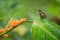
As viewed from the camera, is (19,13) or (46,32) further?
(19,13)

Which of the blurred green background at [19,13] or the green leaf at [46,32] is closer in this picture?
the green leaf at [46,32]

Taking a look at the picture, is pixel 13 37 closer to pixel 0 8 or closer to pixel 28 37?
pixel 28 37

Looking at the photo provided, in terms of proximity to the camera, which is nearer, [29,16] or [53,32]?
[53,32]

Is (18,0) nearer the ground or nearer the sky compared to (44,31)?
nearer the sky

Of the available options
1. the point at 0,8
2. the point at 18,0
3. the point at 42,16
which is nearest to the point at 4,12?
the point at 0,8

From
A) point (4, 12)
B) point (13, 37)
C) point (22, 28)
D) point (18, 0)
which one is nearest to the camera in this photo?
point (13, 37)

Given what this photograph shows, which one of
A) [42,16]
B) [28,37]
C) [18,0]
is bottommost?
[28,37]

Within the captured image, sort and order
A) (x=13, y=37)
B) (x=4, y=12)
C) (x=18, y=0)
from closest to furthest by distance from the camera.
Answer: (x=13, y=37) < (x=4, y=12) < (x=18, y=0)

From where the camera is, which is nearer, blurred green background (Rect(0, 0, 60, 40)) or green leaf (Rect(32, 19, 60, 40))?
green leaf (Rect(32, 19, 60, 40))

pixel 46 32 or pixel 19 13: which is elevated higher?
pixel 19 13
